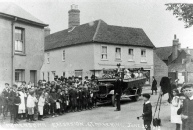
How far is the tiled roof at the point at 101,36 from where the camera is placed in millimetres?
25562

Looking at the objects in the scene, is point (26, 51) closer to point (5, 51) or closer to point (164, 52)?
point (5, 51)

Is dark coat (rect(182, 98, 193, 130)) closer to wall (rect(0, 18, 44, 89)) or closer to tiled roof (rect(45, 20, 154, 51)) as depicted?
wall (rect(0, 18, 44, 89))

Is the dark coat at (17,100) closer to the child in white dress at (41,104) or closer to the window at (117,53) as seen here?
the child in white dress at (41,104)

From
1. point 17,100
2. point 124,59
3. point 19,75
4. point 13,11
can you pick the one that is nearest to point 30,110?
point 17,100

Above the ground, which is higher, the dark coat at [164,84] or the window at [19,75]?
the window at [19,75]

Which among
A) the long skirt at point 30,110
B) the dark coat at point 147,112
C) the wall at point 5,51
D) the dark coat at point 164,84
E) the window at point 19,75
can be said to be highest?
the wall at point 5,51

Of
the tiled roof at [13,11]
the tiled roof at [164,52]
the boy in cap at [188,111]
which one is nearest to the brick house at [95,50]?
the tiled roof at [13,11]

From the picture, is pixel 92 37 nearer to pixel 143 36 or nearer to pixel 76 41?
pixel 76 41

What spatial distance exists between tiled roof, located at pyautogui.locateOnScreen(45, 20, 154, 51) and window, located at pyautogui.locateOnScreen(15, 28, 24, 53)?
9692mm

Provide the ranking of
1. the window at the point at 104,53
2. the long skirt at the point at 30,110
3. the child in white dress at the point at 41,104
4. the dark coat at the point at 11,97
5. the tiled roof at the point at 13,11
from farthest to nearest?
the window at the point at 104,53 → the tiled roof at the point at 13,11 → the child in white dress at the point at 41,104 → the long skirt at the point at 30,110 → the dark coat at the point at 11,97

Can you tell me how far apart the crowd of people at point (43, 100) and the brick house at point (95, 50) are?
1054cm

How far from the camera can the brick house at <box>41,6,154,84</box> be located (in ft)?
81.6

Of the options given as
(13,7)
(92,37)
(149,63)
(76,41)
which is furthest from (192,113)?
(149,63)

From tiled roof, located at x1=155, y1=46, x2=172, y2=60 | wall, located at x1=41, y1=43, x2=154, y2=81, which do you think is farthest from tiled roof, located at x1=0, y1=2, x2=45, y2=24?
tiled roof, located at x1=155, y1=46, x2=172, y2=60
